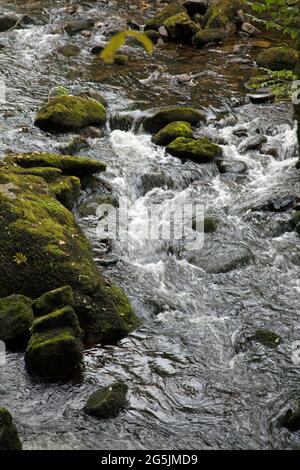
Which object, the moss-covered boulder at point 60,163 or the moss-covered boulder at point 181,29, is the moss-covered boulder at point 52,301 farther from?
the moss-covered boulder at point 181,29

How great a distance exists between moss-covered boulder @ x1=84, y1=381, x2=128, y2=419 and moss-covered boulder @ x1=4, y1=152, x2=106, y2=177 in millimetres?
4838

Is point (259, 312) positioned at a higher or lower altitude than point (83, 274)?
lower

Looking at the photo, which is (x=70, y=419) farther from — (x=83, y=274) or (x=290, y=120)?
(x=290, y=120)

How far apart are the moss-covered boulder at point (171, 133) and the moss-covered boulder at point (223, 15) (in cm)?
811

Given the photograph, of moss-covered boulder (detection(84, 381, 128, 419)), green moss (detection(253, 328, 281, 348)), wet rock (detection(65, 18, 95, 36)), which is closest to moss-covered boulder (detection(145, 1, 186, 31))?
wet rock (detection(65, 18, 95, 36))

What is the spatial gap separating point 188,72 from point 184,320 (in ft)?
34.5

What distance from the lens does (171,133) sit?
12.5 meters

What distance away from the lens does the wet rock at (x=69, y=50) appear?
17.4 m

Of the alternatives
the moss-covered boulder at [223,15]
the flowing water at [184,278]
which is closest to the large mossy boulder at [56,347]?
the flowing water at [184,278]

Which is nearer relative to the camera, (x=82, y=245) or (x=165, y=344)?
(x=165, y=344)

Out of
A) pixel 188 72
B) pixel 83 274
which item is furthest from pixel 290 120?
pixel 83 274

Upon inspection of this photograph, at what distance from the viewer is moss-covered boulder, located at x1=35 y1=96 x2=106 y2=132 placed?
12469 millimetres
